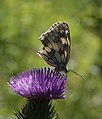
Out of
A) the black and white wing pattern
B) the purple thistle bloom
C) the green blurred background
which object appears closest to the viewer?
the purple thistle bloom

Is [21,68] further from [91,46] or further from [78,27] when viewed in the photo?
[91,46]

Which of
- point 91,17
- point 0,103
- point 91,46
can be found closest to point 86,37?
point 91,46

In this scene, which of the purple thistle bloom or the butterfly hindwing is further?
the butterfly hindwing

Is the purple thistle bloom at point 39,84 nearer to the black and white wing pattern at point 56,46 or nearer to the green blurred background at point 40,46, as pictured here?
the black and white wing pattern at point 56,46

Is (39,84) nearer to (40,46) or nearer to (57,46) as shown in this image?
(57,46)

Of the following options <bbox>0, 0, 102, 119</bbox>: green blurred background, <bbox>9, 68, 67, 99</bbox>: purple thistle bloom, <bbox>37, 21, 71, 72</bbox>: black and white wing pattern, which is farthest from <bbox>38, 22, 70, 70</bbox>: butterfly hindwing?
<bbox>0, 0, 102, 119</bbox>: green blurred background

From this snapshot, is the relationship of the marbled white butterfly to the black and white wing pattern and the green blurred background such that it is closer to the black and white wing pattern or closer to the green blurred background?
the black and white wing pattern

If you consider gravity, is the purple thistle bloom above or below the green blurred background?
below
